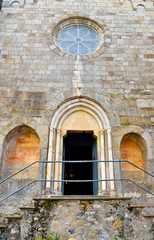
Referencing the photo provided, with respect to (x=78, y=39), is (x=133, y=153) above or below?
below

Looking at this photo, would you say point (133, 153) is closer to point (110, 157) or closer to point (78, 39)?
point (110, 157)

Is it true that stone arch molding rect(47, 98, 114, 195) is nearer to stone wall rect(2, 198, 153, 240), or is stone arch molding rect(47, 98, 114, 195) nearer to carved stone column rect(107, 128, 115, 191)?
carved stone column rect(107, 128, 115, 191)

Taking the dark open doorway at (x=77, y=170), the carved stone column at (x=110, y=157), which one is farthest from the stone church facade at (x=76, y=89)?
the dark open doorway at (x=77, y=170)

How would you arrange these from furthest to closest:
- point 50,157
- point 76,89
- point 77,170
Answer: point 77,170 → point 76,89 → point 50,157

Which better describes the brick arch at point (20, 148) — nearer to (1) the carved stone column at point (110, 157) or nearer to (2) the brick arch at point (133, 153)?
(1) the carved stone column at point (110, 157)

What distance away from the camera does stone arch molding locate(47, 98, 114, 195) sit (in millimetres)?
6929

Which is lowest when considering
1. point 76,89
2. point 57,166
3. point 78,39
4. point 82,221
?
point 82,221

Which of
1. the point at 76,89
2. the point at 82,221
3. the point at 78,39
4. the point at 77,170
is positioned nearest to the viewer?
the point at 82,221

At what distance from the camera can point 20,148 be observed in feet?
25.3

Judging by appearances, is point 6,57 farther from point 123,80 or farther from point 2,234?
point 2,234

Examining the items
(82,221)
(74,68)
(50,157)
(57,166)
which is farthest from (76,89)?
(82,221)

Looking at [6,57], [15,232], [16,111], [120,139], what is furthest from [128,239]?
[6,57]

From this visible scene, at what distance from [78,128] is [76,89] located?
4.42 ft

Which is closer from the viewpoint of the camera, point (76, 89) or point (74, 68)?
point (76, 89)
